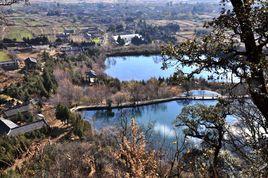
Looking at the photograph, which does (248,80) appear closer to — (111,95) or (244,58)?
(244,58)

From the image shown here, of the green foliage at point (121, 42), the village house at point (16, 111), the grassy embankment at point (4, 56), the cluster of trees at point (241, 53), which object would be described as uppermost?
the cluster of trees at point (241, 53)

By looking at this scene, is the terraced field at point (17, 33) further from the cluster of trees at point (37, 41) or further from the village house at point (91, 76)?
the village house at point (91, 76)

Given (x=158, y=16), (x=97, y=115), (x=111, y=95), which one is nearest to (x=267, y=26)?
(x=97, y=115)

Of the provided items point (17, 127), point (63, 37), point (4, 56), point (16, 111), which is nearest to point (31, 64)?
point (4, 56)

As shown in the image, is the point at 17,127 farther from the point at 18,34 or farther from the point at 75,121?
the point at 18,34

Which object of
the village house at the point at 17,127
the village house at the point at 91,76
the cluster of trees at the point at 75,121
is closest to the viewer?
the village house at the point at 17,127

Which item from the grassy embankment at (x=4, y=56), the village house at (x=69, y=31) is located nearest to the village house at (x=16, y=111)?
the grassy embankment at (x=4, y=56)

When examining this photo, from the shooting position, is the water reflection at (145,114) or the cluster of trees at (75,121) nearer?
the cluster of trees at (75,121)

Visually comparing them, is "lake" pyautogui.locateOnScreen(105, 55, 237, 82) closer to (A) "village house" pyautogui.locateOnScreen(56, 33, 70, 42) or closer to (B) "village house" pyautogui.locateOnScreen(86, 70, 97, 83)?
(B) "village house" pyautogui.locateOnScreen(86, 70, 97, 83)

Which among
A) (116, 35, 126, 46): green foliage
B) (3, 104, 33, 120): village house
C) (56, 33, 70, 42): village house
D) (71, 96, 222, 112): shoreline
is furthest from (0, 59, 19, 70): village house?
(116, 35, 126, 46): green foliage

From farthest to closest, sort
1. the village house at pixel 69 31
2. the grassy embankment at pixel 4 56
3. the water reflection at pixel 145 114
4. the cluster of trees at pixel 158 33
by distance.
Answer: the village house at pixel 69 31 < the cluster of trees at pixel 158 33 < the grassy embankment at pixel 4 56 < the water reflection at pixel 145 114

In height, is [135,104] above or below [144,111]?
above

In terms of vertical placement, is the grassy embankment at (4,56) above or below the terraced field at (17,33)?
→ below
